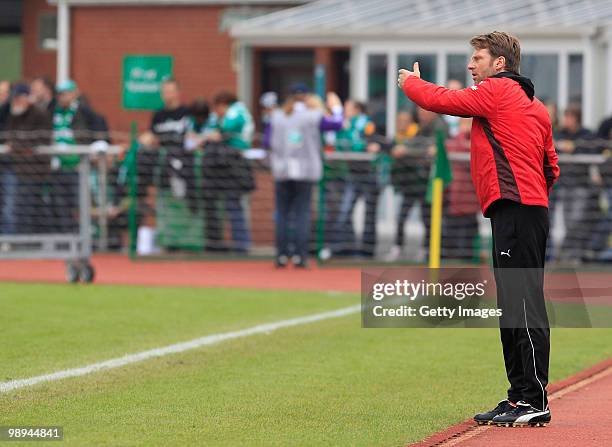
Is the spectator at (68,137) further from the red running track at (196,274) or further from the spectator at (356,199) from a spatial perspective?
the spectator at (356,199)

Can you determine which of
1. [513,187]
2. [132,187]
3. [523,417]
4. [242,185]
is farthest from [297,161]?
[523,417]

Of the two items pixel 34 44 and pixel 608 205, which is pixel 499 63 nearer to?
pixel 608 205

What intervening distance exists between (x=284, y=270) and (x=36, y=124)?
13.1ft

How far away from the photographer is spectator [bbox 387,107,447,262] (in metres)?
19.4

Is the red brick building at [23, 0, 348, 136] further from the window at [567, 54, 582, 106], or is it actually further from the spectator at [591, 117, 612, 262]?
the spectator at [591, 117, 612, 262]

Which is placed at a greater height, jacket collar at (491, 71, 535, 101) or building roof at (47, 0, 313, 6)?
building roof at (47, 0, 313, 6)

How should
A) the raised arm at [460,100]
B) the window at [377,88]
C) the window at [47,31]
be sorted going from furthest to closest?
the window at [47,31] < the window at [377,88] < the raised arm at [460,100]

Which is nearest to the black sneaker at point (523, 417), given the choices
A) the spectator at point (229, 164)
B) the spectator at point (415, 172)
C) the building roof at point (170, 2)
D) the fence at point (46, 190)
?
the spectator at point (415, 172)

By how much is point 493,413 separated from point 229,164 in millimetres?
12448

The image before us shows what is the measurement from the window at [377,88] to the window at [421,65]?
0.24 meters

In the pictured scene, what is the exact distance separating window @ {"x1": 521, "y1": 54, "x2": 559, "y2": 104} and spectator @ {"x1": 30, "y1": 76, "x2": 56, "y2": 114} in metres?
6.65

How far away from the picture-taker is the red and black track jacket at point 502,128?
25.3 feet

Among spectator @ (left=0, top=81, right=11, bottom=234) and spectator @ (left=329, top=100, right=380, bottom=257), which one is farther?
spectator @ (left=0, top=81, right=11, bottom=234)

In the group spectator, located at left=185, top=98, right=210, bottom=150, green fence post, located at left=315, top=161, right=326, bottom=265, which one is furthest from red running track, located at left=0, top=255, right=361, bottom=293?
spectator, located at left=185, top=98, right=210, bottom=150
